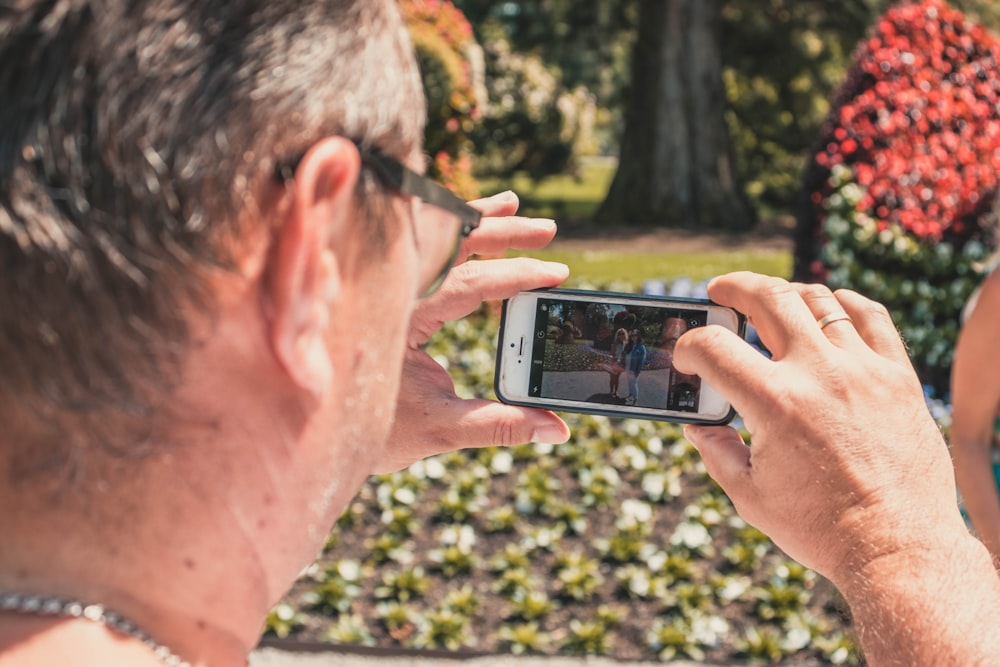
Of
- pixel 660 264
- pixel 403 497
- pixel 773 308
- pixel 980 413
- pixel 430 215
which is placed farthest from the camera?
pixel 660 264

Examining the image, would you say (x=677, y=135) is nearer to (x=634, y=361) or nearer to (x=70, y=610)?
(x=634, y=361)

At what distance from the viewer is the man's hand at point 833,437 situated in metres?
1.43

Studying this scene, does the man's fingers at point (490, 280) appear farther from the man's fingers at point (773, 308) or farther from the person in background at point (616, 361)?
the man's fingers at point (773, 308)

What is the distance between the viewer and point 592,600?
161 inches

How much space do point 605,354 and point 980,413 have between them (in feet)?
4.02

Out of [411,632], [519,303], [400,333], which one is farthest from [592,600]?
[400,333]

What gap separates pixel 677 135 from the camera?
16.8 metres

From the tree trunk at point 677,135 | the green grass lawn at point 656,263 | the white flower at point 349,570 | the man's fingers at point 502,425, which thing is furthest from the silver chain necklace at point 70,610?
the tree trunk at point 677,135

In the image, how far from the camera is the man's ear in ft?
3.17

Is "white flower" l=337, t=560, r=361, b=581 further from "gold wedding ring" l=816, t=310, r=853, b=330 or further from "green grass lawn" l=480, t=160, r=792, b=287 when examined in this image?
"green grass lawn" l=480, t=160, r=792, b=287

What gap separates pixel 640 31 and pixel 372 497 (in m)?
13.5

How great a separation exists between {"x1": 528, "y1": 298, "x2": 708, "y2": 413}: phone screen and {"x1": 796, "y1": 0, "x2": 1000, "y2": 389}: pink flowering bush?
13.3 feet

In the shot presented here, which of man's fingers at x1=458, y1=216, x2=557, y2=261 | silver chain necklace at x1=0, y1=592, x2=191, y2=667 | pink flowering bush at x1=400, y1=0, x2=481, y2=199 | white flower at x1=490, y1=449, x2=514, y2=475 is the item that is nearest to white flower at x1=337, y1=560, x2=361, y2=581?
white flower at x1=490, y1=449, x2=514, y2=475

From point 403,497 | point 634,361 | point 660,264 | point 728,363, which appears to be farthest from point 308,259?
point 660,264
